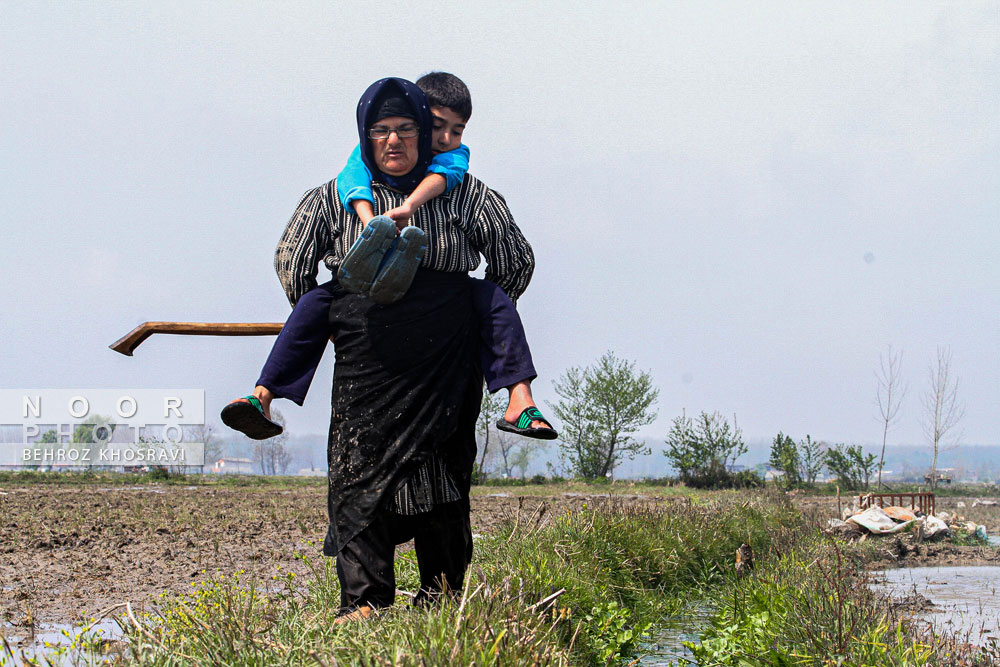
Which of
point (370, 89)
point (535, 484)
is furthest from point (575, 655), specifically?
point (535, 484)

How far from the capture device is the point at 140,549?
8.77 metres

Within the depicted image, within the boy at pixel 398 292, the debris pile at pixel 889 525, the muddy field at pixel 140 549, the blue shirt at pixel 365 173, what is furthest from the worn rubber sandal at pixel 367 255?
the debris pile at pixel 889 525

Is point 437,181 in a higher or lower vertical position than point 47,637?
higher

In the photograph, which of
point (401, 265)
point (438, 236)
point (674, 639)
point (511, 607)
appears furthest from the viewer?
point (674, 639)

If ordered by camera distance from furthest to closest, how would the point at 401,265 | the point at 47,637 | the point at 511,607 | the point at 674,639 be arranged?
the point at 674,639 → the point at 47,637 → the point at 401,265 → the point at 511,607

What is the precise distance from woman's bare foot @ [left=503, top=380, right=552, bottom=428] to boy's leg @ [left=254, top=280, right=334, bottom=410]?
76cm

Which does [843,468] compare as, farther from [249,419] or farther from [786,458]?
[249,419]

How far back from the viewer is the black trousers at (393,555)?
134 inches

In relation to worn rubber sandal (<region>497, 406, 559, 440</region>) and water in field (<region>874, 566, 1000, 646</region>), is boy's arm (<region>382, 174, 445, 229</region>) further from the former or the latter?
water in field (<region>874, 566, 1000, 646</region>)

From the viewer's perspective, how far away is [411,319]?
346 cm

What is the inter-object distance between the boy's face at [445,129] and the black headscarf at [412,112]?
0.06 meters

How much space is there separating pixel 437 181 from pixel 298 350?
0.83m

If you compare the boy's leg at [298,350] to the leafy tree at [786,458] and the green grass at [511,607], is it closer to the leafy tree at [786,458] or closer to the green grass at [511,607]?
the green grass at [511,607]

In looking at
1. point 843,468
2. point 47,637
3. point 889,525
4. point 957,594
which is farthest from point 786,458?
point 47,637
